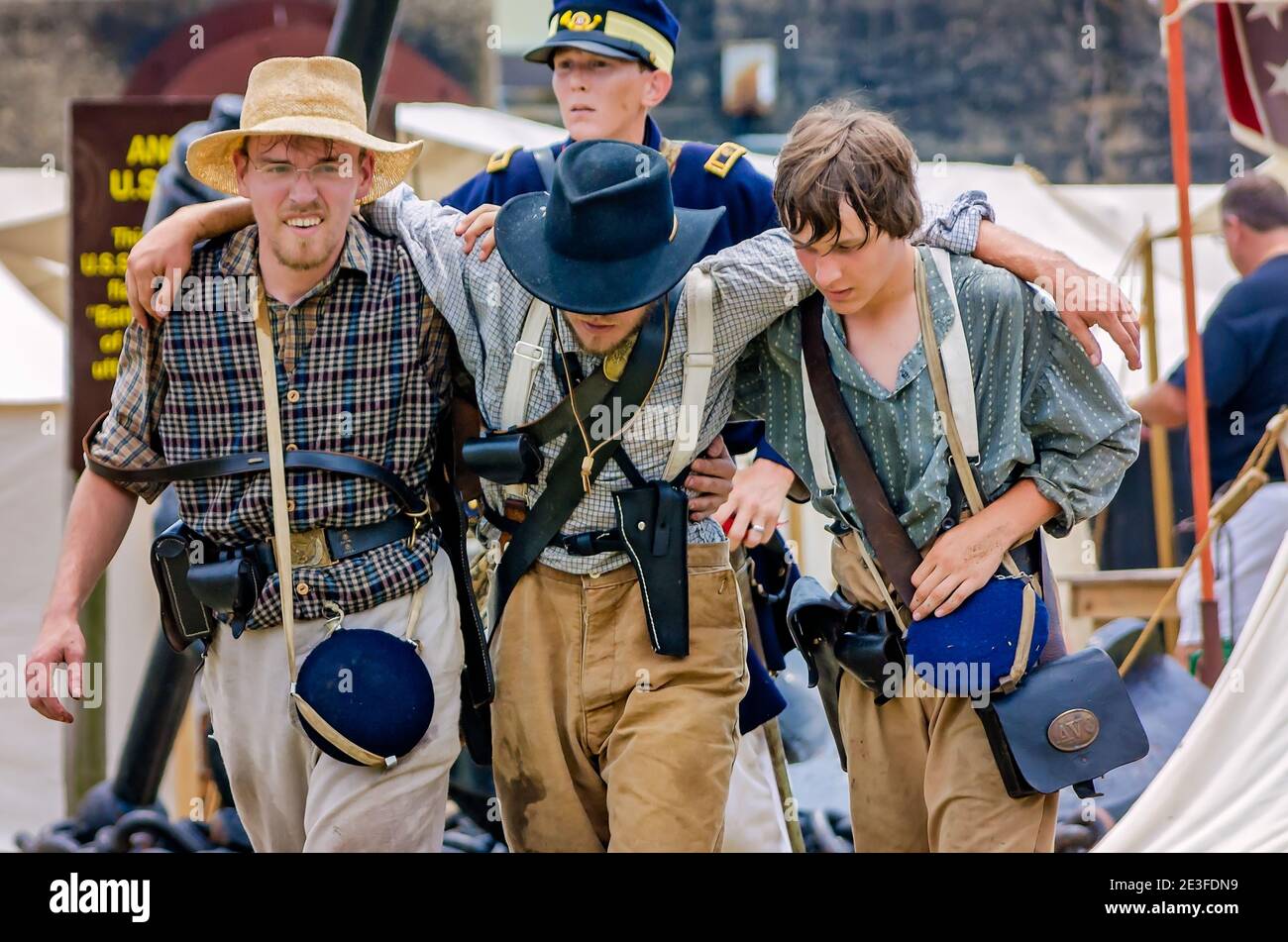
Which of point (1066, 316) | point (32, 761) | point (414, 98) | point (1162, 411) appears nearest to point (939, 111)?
point (414, 98)

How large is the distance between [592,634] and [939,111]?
22.7ft

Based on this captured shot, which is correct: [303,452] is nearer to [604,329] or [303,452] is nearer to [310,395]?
[310,395]

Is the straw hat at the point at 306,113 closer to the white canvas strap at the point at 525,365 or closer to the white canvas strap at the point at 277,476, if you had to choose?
Answer: the white canvas strap at the point at 277,476

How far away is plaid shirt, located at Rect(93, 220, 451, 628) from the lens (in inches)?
131

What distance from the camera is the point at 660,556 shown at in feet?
10.8

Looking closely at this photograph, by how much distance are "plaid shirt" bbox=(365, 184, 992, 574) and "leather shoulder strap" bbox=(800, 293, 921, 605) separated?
206 millimetres

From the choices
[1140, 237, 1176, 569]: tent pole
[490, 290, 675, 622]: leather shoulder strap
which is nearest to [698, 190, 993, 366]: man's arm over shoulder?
[490, 290, 675, 622]: leather shoulder strap

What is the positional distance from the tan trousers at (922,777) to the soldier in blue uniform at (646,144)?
0.59 meters

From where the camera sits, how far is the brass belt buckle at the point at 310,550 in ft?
10.9

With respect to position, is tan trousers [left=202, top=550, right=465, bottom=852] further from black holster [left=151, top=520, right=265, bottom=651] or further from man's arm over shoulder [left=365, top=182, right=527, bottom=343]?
man's arm over shoulder [left=365, top=182, right=527, bottom=343]

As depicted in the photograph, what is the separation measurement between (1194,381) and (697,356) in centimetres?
320

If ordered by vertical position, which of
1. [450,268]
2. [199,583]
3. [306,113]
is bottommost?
[199,583]

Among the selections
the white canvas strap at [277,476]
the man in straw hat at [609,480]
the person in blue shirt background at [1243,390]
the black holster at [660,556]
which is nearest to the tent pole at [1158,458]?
the person in blue shirt background at [1243,390]

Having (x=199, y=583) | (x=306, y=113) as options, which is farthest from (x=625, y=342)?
(x=199, y=583)
